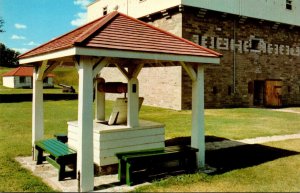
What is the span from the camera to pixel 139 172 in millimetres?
6809

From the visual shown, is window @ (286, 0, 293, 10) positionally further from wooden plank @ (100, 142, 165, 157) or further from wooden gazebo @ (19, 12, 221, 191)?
wooden plank @ (100, 142, 165, 157)

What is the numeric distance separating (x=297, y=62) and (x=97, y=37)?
77.8 feet

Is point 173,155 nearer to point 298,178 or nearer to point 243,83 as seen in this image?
point 298,178

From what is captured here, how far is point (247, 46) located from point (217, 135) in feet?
41.3

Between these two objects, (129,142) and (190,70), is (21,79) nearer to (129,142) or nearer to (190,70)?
(129,142)

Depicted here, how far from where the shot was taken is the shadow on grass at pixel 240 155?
7.88m

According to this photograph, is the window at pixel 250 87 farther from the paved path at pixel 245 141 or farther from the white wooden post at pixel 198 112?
the white wooden post at pixel 198 112

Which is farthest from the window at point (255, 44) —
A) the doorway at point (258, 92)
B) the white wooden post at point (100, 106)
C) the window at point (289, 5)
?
the white wooden post at point (100, 106)

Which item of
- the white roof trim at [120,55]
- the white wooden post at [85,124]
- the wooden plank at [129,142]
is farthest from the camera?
the wooden plank at [129,142]

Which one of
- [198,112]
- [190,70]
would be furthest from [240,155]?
[190,70]

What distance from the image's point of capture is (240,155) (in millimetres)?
8930

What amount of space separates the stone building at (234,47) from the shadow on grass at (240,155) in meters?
9.59

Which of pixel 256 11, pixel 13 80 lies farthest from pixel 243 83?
pixel 13 80

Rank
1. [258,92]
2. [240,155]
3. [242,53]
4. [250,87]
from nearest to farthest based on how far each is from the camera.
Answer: [240,155], [242,53], [250,87], [258,92]
